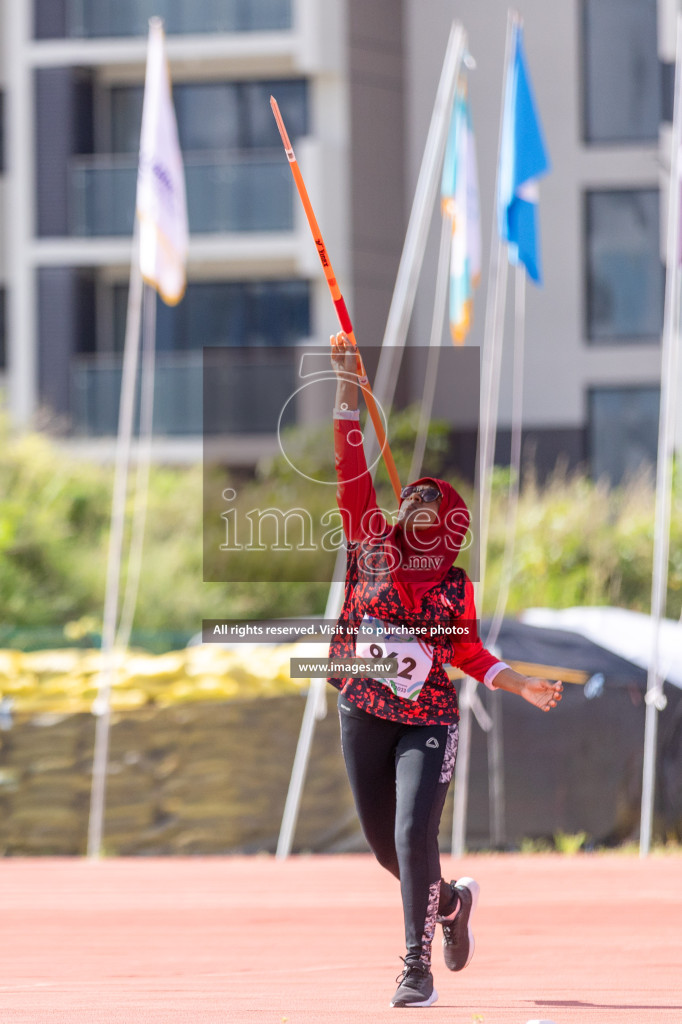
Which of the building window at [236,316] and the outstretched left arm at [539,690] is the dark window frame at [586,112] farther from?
the outstretched left arm at [539,690]

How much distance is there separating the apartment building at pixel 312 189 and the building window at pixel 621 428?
29 millimetres

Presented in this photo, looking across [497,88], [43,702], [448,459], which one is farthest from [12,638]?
[497,88]

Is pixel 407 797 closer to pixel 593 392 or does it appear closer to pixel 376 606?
pixel 376 606

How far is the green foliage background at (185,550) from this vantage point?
516 inches

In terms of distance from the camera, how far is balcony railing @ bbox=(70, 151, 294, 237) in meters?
21.2

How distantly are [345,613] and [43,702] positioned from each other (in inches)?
221

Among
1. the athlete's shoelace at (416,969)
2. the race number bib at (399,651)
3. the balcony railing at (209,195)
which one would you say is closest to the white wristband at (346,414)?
the race number bib at (399,651)

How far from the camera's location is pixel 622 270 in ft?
71.4

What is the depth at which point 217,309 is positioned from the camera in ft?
72.1

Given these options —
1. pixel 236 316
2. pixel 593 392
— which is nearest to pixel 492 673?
pixel 593 392

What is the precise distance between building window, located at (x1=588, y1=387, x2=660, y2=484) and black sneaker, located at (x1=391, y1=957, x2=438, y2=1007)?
1770 cm

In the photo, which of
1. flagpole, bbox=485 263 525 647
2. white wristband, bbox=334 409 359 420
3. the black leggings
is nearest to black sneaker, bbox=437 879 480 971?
the black leggings

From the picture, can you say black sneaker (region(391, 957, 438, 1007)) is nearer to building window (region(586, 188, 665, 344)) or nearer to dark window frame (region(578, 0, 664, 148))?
building window (region(586, 188, 665, 344))

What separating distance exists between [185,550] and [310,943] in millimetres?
10944
